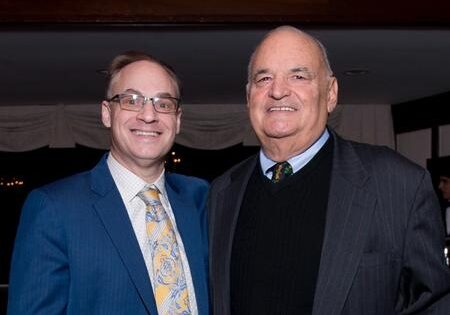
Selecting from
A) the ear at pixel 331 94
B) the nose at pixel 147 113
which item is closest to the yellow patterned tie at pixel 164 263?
the nose at pixel 147 113

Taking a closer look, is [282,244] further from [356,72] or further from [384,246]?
[356,72]

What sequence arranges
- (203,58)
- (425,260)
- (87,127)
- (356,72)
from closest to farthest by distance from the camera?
1. (425,260)
2. (203,58)
3. (356,72)
4. (87,127)

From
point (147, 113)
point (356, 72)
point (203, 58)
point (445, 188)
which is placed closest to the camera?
point (147, 113)

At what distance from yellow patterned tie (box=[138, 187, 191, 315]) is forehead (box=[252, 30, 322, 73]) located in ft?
1.64

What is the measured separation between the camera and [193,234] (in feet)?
7.13

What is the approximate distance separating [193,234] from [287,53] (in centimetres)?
60

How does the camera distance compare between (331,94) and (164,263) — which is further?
(331,94)

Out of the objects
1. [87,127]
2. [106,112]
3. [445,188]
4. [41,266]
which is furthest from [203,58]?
[41,266]

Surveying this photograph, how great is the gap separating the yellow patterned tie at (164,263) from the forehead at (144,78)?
30cm

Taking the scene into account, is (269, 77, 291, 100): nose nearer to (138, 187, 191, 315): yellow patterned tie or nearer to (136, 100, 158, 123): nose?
(136, 100, 158, 123): nose

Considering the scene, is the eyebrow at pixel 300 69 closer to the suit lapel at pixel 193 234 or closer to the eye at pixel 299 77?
the eye at pixel 299 77

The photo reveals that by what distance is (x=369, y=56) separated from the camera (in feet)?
18.1

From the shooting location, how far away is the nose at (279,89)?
2.01 meters

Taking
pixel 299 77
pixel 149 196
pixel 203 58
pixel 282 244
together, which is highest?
pixel 203 58
